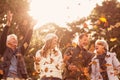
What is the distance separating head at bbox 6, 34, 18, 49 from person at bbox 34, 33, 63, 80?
67cm

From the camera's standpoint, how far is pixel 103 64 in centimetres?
938

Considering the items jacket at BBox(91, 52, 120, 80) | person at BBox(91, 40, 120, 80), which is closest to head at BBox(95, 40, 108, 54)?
person at BBox(91, 40, 120, 80)

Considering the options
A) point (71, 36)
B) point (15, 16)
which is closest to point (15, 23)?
point (15, 16)

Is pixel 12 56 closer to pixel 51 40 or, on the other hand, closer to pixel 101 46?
pixel 51 40

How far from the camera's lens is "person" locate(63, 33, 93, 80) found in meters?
8.93

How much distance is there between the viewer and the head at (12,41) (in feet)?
29.8

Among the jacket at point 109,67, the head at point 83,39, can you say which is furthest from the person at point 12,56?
the jacket at point 109,67

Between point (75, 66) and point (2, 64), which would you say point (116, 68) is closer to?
point (75, 66)

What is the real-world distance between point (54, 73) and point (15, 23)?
1052cm

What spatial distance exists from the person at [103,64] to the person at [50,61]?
97cm

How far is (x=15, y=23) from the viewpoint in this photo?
62.5 ft

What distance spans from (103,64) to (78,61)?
71cm

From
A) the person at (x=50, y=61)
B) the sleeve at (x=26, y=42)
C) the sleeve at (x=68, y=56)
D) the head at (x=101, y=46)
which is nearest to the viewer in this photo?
the person at (x=50, y=61)

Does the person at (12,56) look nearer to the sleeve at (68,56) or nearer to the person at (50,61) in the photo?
the person at (50,61)
